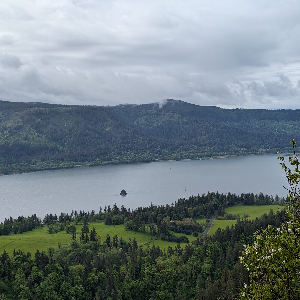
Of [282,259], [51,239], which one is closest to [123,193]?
[51,239]

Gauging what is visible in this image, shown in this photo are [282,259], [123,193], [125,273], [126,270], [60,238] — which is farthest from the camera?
[123,193]

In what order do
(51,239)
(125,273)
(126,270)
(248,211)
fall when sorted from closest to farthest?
(125,273) → (126,270) → (51,239) → (248,211)

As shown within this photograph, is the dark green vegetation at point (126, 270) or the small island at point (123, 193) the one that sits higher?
the small island at point (123, 193)

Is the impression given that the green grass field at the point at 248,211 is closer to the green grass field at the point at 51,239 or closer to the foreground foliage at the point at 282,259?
the green grass field at the point at 51,239

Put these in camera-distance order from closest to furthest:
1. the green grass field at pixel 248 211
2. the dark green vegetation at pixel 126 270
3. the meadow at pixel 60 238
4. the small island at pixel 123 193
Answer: the dark green vegetation at pixel 126 270, the meadow at pixel 60 238, the green grass field at pixel 248 211, the small island at pixel 123 193

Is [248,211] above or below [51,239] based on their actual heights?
above

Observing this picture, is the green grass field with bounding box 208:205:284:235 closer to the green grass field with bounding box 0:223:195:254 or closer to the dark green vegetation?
the green grass field with bounding box 0:223:195:254

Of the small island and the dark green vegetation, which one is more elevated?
the small island

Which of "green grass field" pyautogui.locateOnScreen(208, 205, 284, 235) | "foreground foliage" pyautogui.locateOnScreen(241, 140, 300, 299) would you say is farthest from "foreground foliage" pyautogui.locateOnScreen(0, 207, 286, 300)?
"foreground foliage" pyautogui.locateOnScreen(241, 140, 300, 299)

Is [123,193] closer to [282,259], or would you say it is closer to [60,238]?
[60,238]

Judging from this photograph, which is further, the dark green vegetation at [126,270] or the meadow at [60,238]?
the meadow at [60,238]

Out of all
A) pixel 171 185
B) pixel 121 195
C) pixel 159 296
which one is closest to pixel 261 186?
pixel 171 185

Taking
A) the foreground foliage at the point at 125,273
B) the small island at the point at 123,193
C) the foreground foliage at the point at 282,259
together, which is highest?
the foreground foliage at the point at 282,259

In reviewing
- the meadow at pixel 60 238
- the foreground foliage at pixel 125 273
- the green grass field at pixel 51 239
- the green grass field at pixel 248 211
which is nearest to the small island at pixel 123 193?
the meadow at pixel 60 238
